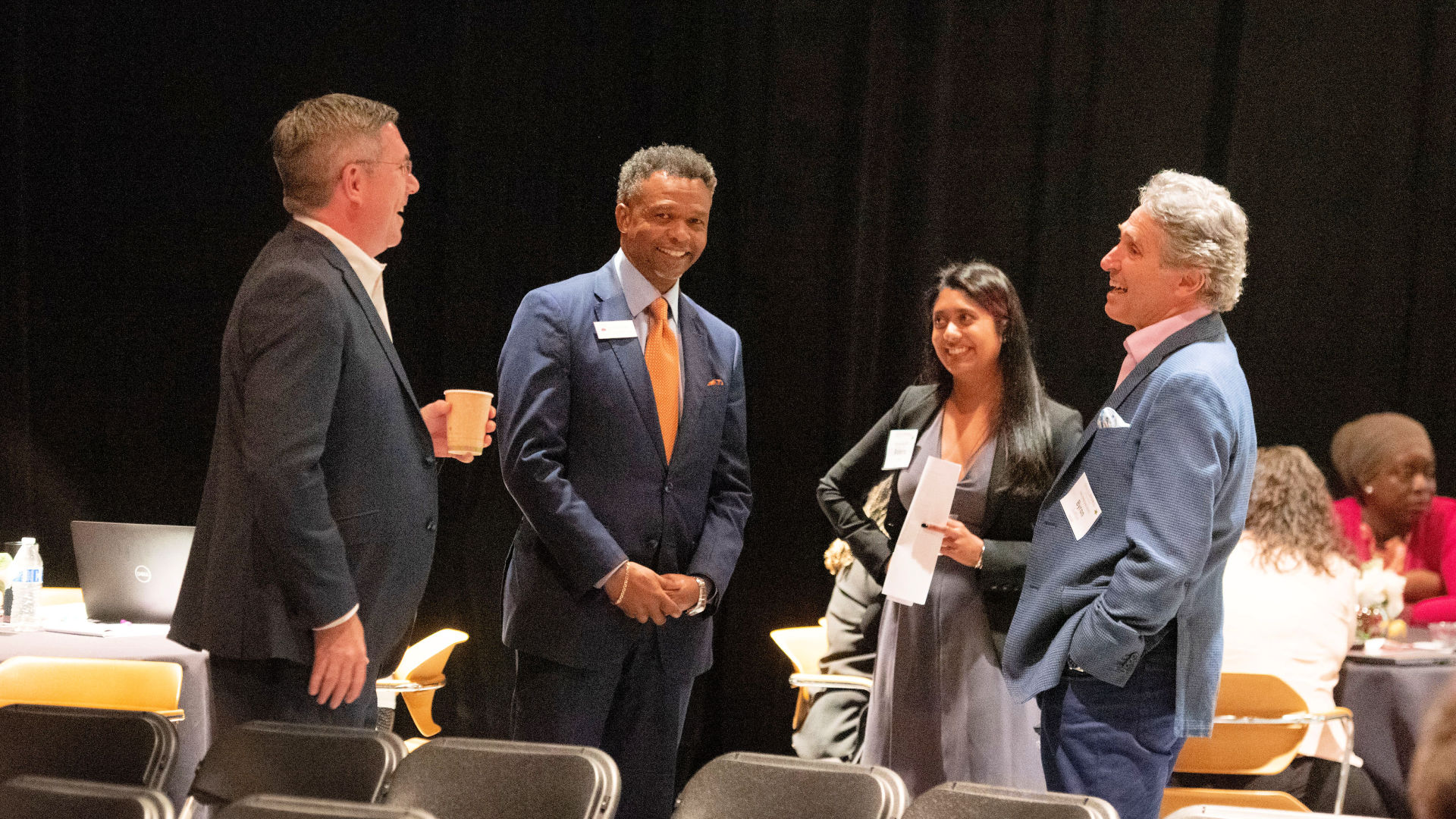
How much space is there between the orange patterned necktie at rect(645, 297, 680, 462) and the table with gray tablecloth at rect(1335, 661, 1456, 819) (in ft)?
7.39

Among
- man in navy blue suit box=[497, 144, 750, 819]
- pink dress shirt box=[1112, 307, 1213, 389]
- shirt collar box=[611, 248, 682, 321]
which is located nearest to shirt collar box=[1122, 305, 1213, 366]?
pink dress shirt box=[1112, 307, 1213, 389]

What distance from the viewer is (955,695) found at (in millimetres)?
2820

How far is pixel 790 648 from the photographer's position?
3855 millimetres

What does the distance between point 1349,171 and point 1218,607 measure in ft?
8.92

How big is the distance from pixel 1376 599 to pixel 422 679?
3.00 meters

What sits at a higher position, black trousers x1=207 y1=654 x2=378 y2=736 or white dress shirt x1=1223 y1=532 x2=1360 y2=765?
black trousers x1=207 y1=654 x2=378 y2=736

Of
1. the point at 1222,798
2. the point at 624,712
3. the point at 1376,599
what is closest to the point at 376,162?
the point at 624,712

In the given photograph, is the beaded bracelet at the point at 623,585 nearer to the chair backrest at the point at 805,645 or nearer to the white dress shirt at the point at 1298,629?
the chair backrest at the point at 805,645

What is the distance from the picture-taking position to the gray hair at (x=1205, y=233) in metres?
2.27

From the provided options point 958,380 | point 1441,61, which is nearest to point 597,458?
point 958,380

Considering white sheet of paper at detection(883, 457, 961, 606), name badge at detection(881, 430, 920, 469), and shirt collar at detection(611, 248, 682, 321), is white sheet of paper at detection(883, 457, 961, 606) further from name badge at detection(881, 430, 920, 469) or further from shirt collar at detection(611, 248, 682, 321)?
shirt collar at detection(611, 248, 682, 321)

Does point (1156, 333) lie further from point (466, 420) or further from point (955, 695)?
point (466, 420)

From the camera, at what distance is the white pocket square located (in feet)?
7.32

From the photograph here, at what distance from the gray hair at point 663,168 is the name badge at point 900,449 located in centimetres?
76
